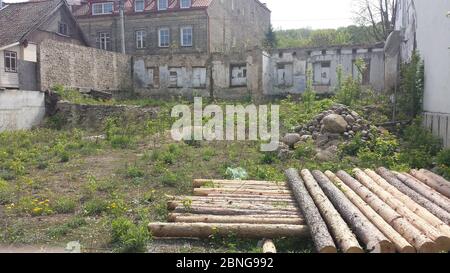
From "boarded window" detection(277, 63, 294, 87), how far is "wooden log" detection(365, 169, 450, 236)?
15.4 m

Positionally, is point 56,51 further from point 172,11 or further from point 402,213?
point 402,213

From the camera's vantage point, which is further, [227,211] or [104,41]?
[104,41]

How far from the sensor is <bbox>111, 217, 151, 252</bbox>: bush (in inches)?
250

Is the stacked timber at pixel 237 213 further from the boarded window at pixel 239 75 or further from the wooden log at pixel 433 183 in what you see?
the boarded window at pixel 239 75

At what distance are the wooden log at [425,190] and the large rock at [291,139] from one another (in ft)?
14.1

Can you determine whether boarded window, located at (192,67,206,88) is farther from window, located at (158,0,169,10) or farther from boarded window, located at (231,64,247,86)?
window, located at (158,0,169,10)

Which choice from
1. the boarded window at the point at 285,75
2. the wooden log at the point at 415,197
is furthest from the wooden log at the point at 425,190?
the boarded window at the point at 285,75

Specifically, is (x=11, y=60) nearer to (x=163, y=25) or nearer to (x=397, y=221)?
(x=163, y=25)

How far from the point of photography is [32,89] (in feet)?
70.5

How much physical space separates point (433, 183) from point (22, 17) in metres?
24.6

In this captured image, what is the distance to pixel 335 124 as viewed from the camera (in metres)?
13.9

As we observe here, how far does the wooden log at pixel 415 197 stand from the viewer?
21.9ft

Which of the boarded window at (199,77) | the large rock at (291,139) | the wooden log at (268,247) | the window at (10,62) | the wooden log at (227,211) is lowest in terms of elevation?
the wooden log at (268,247)

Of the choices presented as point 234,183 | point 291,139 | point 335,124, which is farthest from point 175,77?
point 234,183
